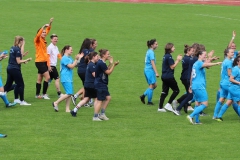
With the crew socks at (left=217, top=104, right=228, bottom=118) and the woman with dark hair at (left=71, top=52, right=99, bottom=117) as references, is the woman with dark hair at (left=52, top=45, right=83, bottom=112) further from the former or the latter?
the crew socks at (left=217, top=104, right=228, bottom=118)

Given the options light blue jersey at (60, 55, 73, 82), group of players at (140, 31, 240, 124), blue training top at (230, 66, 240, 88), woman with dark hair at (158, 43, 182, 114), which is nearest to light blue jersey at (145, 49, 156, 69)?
group of players at (140, 31, 240, 124)

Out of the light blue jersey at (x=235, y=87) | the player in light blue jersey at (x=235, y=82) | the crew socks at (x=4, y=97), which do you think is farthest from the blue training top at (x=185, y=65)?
the crew socks at (x=4, y=97)

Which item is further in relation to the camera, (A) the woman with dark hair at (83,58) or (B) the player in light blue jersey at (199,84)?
(A) the woman with dark hair at (83,58)

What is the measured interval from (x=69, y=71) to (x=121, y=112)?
1.90m

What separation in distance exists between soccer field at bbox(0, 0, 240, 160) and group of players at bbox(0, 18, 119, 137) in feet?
1.43

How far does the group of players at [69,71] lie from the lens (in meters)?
17.2

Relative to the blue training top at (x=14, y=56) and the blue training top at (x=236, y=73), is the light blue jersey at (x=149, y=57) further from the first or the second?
the blue training top at (x=14, y=56)

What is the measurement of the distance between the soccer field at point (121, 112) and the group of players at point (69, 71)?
0.44 meters

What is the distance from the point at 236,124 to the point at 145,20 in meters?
22.9

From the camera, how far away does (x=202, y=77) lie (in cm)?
1677

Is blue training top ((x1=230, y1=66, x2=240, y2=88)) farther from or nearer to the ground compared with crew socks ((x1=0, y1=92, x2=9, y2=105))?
farther from the ground

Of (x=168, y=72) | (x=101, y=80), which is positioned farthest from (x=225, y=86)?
(x=101, y=80)

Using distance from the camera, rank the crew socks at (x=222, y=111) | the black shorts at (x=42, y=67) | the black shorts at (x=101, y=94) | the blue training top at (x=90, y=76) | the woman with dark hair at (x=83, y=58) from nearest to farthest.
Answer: the black shorts at (x=101, y=94) < the crew socks at (x=222, y=111) < the blue training top at (x=90, y=76) < the woman with dark hair at (x=83, y=58) < the black shorts at (x=42, y=67)

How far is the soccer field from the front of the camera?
1427 cm
